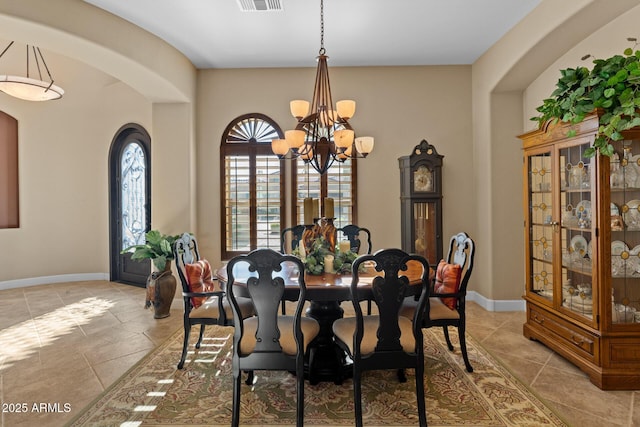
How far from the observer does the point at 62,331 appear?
3.87 m

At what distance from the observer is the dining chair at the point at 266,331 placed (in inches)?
83.4

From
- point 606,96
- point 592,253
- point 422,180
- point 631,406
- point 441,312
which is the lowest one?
point 631,406

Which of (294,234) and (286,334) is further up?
(294,234)

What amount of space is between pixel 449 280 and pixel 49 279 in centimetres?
A: 640

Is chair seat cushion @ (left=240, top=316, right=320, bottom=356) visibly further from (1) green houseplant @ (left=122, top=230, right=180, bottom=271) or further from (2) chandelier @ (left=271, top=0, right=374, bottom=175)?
(1) green houseplant @ (left=122, top=230, right=180, bottom=271)

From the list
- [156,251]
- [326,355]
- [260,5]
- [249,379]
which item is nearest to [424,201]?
[326,355]

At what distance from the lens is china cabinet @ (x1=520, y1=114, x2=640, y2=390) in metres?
2.63

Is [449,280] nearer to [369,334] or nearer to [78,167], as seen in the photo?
[369,334]

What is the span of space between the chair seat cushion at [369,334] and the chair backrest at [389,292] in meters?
0.05

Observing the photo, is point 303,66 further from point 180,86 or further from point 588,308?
point 588,308

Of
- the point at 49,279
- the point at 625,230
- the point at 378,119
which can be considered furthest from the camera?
the point at 49,279

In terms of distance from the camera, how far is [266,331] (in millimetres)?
2186

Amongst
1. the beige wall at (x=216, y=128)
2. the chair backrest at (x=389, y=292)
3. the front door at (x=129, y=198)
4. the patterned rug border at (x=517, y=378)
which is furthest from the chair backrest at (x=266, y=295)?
the front door at (x=129, y=198)

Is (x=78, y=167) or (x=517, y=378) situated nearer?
(x=517, y=378)
